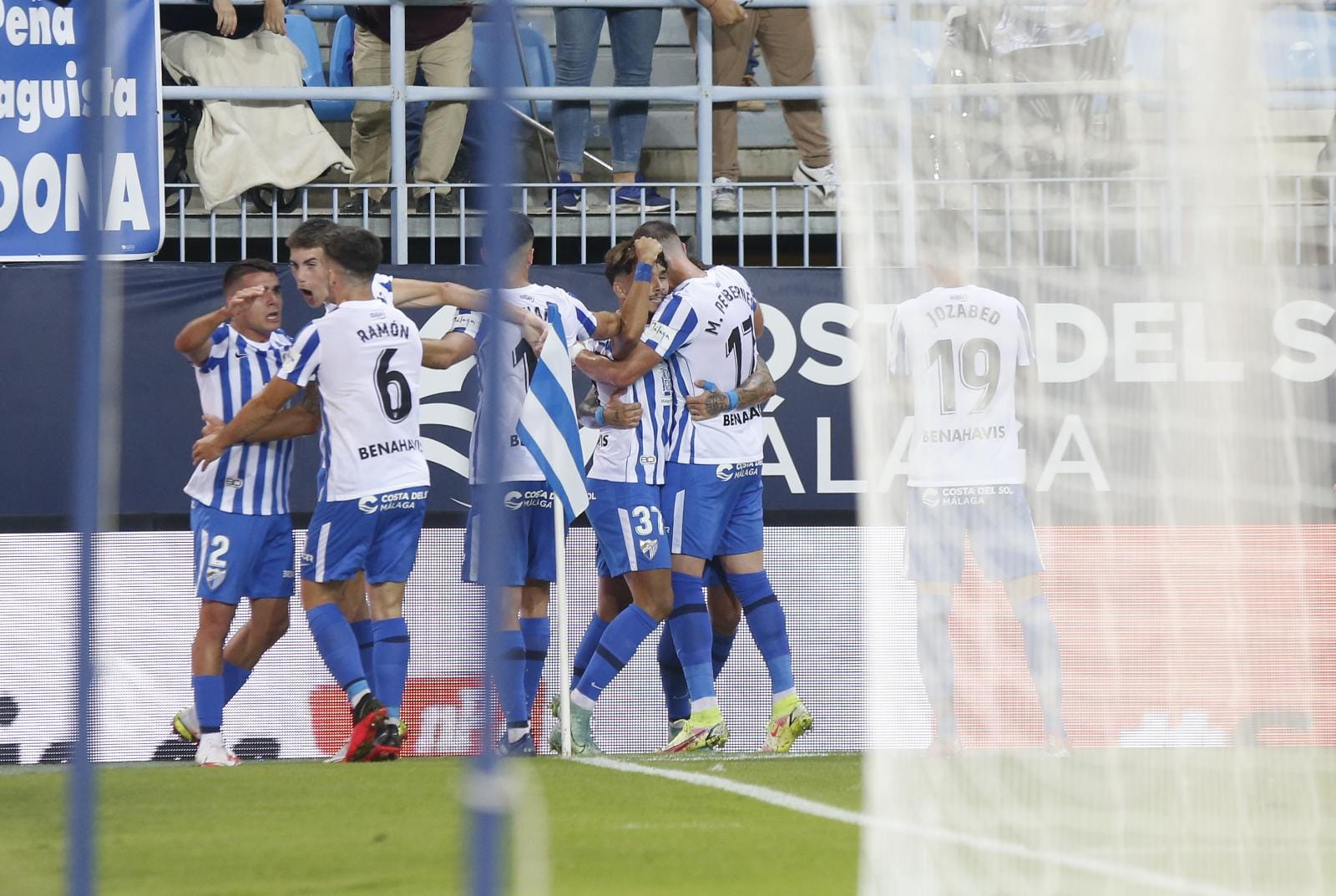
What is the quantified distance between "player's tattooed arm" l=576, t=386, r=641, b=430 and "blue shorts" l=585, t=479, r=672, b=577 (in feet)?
0.76

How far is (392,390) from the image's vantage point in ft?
22.2

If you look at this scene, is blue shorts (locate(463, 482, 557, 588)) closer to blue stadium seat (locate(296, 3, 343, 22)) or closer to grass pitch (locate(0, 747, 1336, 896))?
grass pitch (locate(0, 747, 1336, 896))

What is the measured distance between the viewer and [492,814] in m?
2.30

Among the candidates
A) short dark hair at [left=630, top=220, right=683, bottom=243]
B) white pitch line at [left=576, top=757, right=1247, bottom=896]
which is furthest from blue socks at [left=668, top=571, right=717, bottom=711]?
white pitch line at [left=576, top=757, right=1247, bottom=896]

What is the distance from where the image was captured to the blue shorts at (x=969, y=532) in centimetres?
516

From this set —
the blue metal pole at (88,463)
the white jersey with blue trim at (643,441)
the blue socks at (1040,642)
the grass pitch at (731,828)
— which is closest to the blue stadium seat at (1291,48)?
the grass pitch at (731,828)

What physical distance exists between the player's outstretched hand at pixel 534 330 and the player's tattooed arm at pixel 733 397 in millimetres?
596

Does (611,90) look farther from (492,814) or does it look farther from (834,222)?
(492,814)

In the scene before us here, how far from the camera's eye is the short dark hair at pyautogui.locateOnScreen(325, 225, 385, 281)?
22.0 ft

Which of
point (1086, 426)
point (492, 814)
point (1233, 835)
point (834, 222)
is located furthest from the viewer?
point (834, 222)

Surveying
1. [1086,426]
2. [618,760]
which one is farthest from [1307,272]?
[618,760]

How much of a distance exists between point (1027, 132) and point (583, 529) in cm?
447

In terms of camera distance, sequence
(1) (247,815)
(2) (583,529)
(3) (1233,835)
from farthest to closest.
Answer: (2) (583,529) → (1) (247,815) → (3) (1233,835)

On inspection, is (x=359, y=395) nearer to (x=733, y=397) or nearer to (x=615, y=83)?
(x=733, y=397)
